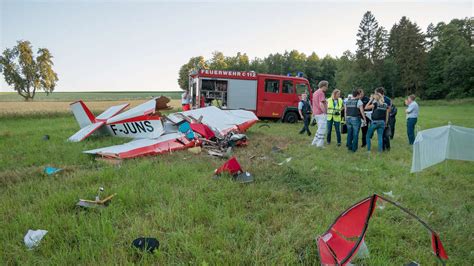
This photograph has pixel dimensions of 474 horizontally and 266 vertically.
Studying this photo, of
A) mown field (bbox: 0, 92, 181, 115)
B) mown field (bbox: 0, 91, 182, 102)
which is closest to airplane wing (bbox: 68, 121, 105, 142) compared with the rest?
mown field (bbox: 0, 92, 181, 115)

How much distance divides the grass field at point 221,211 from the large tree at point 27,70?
52.5 meters

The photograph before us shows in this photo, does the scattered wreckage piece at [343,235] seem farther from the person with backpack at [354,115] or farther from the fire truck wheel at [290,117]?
the fire truck wheel at [290,117]

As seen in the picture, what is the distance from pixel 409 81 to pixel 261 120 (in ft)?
148

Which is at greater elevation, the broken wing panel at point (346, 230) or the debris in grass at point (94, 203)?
the broken wing panel at point (346, 230)

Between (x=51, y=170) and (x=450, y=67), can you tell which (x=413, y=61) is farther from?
(x=51, y=170)

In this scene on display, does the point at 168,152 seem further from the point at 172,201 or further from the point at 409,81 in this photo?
the point at 409,81

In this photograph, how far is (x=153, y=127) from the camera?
21.9 ft

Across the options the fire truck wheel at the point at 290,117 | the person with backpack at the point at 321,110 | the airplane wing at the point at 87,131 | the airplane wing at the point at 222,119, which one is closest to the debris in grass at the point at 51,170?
the airplane wing at the point at 87,131

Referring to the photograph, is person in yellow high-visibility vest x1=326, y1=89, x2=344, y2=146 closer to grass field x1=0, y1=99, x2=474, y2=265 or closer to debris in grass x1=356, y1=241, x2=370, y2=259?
grass field x1=0, y1=99, x2=474, y2=265

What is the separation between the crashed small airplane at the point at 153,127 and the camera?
19.5ft

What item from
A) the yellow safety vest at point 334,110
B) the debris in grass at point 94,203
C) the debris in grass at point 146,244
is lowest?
the debris in grass at point 146,244

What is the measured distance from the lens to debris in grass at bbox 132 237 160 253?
2.27 metres

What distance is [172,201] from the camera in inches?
127

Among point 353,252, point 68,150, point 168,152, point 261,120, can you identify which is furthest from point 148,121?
point 261,120
